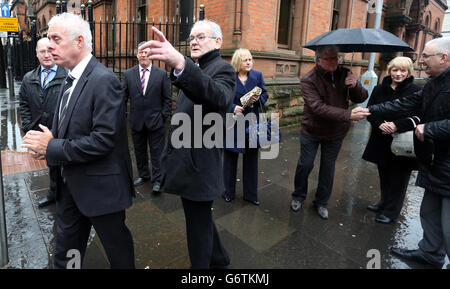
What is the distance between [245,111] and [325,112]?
1.02 metres

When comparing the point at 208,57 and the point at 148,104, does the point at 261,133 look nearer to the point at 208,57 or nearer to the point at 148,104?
the point at 148,104

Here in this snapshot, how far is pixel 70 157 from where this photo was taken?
68.4 inches

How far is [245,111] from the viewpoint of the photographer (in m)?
3.73

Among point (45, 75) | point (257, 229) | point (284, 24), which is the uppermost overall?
point (284, 24)

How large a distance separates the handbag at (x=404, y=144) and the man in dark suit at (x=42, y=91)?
3930 mm

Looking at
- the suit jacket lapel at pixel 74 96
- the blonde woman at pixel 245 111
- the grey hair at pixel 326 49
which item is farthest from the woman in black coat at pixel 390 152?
the suit jacket lapel at pixel 74 96

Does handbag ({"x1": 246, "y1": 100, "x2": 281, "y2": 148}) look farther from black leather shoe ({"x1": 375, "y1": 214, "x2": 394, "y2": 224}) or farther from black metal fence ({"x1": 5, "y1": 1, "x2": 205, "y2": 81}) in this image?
black metal fence ({"x1": 5, "y1": 1, "x2": 205, "y2": 81})

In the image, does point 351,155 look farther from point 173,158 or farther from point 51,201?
point 51,201

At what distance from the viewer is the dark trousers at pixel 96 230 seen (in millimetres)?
1937

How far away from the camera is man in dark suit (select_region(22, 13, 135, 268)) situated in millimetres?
1770

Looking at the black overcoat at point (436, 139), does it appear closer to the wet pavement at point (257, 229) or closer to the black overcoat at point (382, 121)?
the black overcoat at point (382, 121)

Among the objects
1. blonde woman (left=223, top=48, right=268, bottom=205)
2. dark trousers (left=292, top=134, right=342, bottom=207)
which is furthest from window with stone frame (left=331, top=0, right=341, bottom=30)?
Answer: dark trousers (left=292, top=134, right=342, bottom=207)

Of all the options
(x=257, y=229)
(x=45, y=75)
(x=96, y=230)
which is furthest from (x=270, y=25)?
(x=96, y=230)
